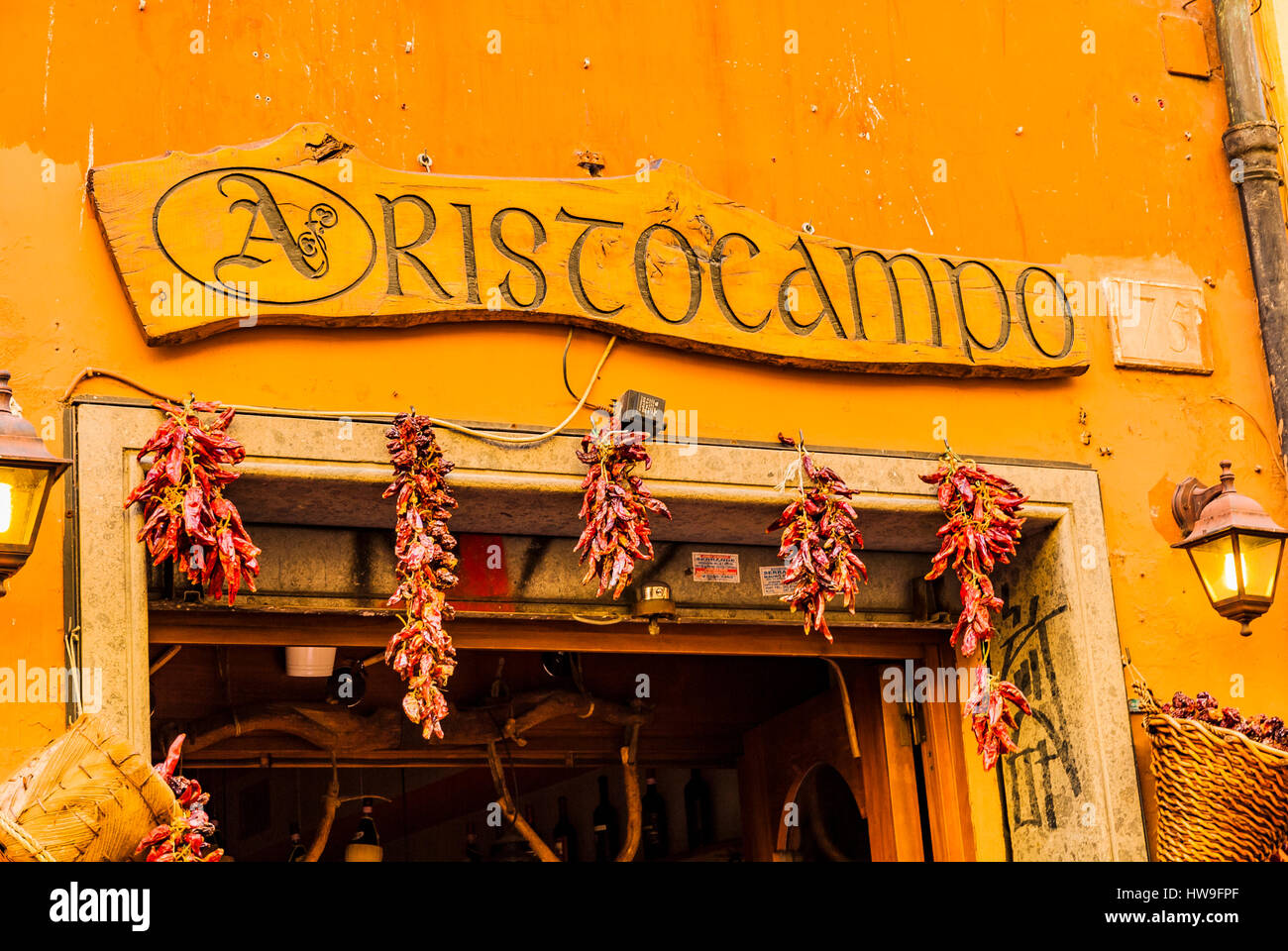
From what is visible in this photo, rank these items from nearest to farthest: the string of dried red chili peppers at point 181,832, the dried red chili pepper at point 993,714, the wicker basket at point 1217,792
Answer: the string of dried red chili peppers at point 181,832
the dried red chili pepper at point 993,714
the wicker basket at point 1217,792

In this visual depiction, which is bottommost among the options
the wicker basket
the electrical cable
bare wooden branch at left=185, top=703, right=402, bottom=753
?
the wicker basket

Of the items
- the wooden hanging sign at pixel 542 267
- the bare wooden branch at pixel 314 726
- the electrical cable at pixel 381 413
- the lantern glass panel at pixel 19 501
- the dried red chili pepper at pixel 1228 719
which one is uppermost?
the wooden hanging sign at pixel 542 267

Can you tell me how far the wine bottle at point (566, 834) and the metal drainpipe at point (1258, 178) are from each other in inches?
160

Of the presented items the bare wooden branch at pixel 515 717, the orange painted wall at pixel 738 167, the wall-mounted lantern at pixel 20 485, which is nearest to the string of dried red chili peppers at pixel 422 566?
the orange painted wall at pixel 738 167

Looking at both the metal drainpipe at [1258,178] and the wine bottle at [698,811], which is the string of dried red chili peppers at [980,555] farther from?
the wine bottle at [698,811]

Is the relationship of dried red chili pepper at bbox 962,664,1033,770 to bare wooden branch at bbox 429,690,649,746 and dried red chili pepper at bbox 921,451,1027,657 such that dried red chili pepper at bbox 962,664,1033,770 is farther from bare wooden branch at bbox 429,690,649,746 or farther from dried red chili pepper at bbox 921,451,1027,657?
bare wooden branch at bbox 429,690,649,746

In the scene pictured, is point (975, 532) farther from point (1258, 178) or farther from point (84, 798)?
point (84, 798)

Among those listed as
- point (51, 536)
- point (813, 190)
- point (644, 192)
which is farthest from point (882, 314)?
point (51, 536)

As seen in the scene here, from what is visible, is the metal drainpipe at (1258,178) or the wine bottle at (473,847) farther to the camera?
the wine bottle at (473,847)

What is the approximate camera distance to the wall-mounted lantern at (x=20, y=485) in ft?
13.7

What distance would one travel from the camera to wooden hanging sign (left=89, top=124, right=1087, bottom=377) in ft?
16.3

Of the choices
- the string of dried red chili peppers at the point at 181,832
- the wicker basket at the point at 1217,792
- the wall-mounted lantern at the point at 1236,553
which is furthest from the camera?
the wall-mounted lantern at the point at 1236,553

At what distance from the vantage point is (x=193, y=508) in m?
4.46

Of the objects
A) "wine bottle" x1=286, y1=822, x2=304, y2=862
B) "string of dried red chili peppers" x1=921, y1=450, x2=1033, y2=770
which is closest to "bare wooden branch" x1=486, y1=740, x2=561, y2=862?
"wine bottle" x1=286, y1=822, x2=304, y2=862
